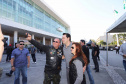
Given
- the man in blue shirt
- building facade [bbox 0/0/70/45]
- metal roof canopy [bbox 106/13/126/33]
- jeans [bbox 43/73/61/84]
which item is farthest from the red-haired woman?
building facade [bbox 0/0/70/45]

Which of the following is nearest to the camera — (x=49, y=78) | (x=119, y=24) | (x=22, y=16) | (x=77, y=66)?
(x=77, y=66)

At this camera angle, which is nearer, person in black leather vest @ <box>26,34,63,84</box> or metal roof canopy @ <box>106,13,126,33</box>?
person in black leather vest @ <box>26,34,63,84</box>

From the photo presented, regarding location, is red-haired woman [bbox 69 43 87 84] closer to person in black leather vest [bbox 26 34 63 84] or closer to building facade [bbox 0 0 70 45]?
person in black leather vest [bbox 26 34 63 84]

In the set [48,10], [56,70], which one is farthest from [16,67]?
[48,10]

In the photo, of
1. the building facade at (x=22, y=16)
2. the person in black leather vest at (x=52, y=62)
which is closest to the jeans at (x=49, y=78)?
the person in black leather vest at (x=52, y=62)

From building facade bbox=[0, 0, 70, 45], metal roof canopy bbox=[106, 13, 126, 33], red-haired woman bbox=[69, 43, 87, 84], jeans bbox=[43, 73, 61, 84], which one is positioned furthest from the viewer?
building facade bbox=[0, 0, 70, 45]

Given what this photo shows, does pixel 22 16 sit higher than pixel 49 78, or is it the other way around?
pixel 22 16

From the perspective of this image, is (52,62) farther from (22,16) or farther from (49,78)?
(22,16)

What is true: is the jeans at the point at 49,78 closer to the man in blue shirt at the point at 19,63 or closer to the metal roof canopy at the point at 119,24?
the man in blue shirt at the point at 19,63

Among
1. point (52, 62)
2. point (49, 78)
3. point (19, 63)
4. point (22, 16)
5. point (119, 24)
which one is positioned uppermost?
point (22, 16)

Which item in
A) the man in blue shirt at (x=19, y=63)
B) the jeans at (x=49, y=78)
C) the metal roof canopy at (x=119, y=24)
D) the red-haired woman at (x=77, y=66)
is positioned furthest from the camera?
the metal roof canopy at (x=119, y=24)

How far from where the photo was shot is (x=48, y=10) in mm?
33219

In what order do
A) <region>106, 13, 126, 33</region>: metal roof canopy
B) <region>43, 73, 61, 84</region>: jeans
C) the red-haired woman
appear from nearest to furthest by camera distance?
1. the red-haired woman
2. <region>43, 73, 61, 84</region>: jeans
3. <region>106, 13, 126, 33</region>: metal roof canopy

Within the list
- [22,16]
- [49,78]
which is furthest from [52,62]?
[22,16]
